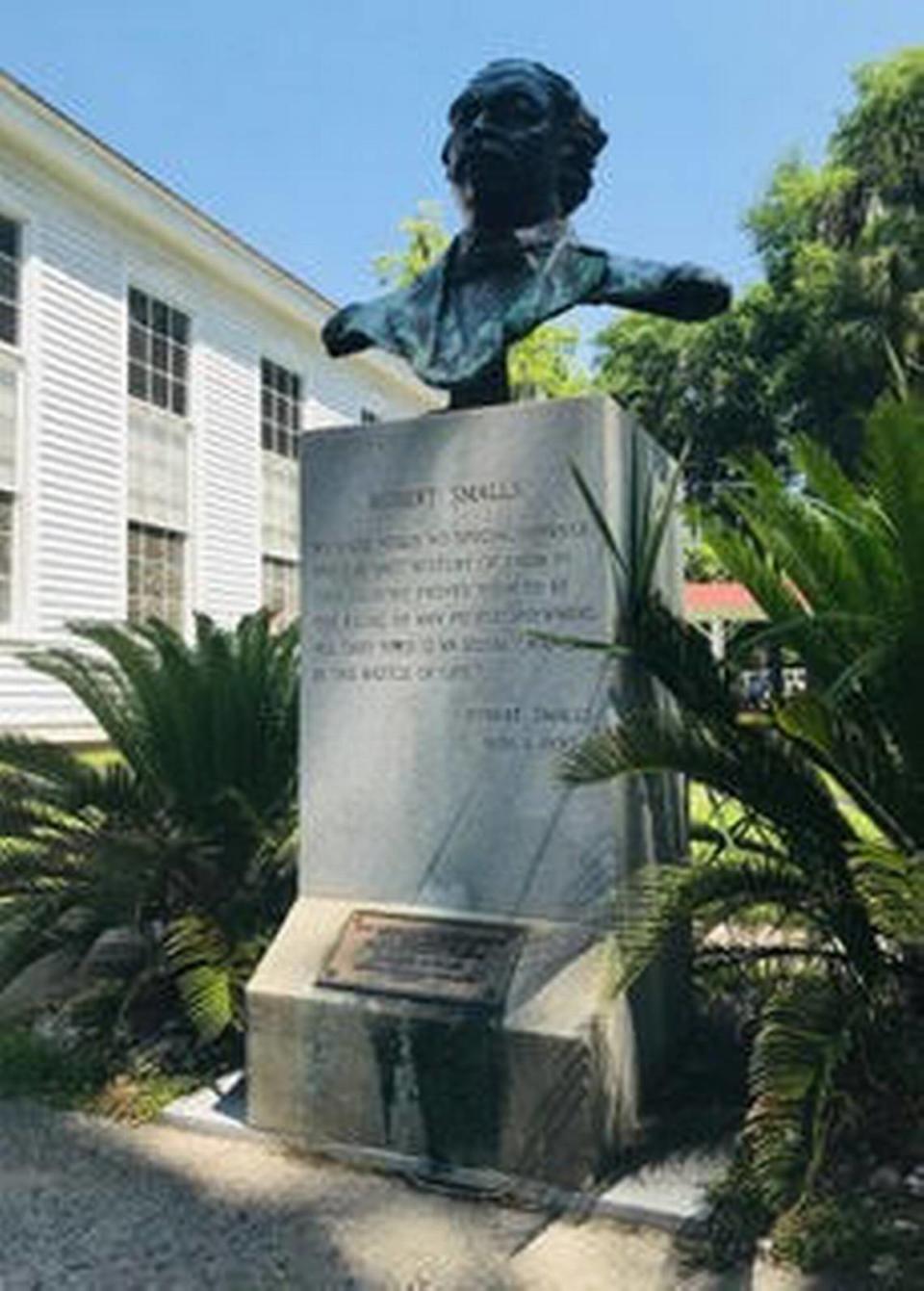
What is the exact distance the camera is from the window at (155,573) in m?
16.8

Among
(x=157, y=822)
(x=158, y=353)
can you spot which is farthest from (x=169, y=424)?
(x=157, y=822)

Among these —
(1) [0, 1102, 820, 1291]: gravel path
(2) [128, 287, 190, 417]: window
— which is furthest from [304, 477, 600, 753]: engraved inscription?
(2) [128, 287, 190, 417]: window

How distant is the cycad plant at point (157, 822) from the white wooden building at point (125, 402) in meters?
7.47

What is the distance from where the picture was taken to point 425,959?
14.6ft

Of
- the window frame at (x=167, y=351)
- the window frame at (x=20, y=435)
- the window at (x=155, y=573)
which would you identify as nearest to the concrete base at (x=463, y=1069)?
the window frame at (x=20, y=435)

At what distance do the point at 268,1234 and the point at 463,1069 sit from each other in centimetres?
77

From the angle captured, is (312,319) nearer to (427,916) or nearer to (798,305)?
(798,305)

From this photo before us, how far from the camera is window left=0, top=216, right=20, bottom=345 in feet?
47.6

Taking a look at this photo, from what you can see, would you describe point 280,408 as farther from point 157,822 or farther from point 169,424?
point 157,822

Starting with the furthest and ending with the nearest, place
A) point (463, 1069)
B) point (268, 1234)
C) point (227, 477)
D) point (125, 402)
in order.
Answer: point (227, 477), point (125, 402), point (463, 1069), point (268, 1234)

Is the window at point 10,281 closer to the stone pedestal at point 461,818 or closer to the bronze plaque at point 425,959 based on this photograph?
the stone pedestal at point 461,818

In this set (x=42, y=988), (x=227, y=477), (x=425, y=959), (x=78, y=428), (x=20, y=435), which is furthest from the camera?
(x=227, y=477)

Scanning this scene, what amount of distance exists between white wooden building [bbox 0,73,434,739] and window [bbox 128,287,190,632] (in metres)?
0.03

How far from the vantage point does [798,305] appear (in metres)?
30.0
